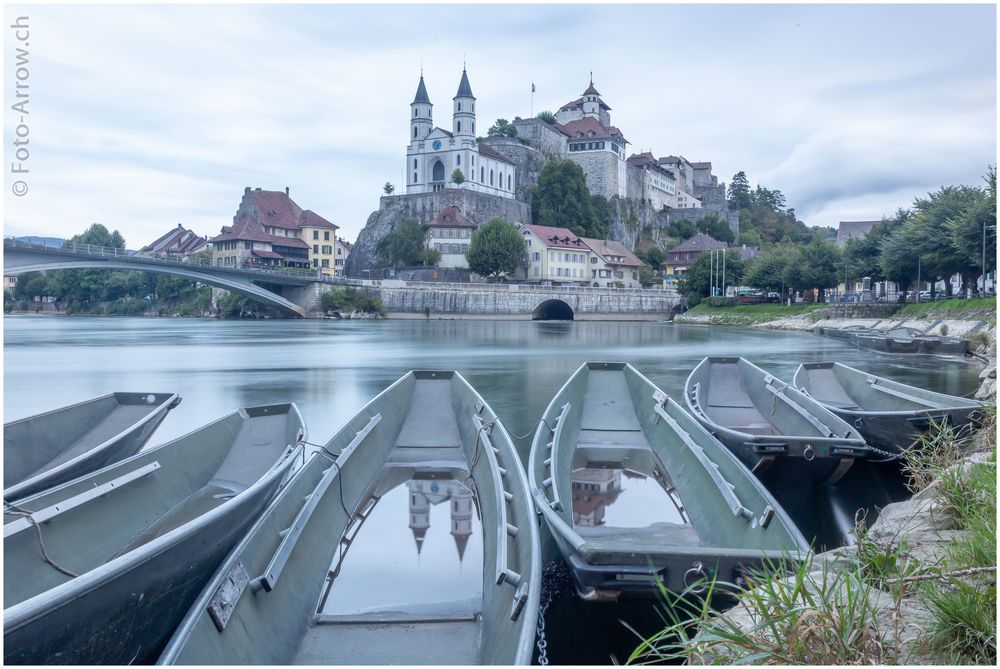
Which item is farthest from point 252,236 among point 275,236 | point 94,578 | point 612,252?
point 94,578

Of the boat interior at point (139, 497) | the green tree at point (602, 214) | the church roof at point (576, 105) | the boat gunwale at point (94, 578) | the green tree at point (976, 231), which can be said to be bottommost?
the boat interior at point (139, 497)

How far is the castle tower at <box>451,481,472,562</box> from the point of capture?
7102 mm

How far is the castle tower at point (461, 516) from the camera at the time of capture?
7102 mm

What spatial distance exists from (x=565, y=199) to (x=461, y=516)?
269 feet

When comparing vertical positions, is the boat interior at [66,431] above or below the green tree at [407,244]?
below

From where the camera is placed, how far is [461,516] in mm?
7906

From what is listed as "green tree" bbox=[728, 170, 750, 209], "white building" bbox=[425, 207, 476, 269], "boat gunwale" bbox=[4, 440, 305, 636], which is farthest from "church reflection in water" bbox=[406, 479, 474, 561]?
"green tree" bbox=[728, 170, 750, 209]

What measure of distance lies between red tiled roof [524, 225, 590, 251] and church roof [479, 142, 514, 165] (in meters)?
13.0

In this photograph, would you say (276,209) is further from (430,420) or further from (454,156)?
(430,420)

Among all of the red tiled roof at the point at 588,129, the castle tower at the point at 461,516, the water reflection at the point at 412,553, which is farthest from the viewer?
the red tiled roof at the point at 588,129

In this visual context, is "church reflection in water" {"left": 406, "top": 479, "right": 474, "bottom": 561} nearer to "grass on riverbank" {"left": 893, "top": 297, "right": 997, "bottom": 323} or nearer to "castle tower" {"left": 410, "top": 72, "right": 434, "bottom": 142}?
"grass on riverbank" {"left": 893, "top": 297, "right": 997, "bottom": 323}

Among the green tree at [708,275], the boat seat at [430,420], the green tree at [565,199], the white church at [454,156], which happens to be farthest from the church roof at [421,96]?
the boat seat at [430,420]

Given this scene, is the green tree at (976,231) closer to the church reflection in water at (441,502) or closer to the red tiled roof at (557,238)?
the church reflection in water at (441,502)

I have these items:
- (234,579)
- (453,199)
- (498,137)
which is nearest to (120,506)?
(234,579)
